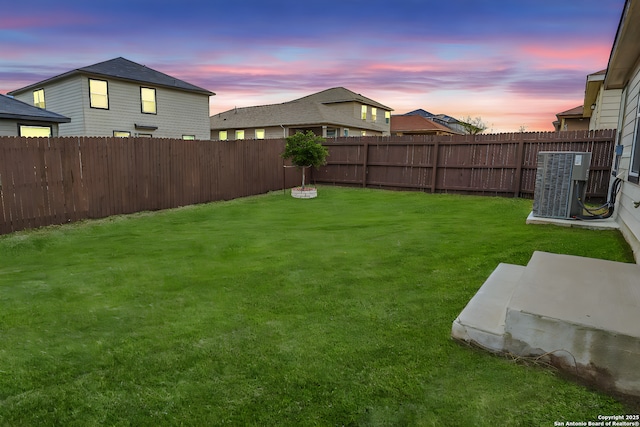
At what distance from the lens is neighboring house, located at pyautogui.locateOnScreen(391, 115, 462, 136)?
37969 mm

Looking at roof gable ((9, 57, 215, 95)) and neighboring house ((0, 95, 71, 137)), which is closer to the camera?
neighboring house ((0, 95, 71, 137))

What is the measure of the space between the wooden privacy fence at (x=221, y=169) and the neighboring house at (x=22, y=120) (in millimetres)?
6344

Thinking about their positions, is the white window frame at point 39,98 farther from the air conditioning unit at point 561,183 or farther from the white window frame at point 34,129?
the air conditioning unit at point 561,183

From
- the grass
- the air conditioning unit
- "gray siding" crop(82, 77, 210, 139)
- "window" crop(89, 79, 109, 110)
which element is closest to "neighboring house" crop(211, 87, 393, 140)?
"gray siding" crop(82, 77, 210, 139)

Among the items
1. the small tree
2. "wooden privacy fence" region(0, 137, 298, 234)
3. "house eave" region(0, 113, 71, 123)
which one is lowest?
"wooden privacy fence" region(0, 137, 298, 234)

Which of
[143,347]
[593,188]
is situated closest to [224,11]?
[593,188]

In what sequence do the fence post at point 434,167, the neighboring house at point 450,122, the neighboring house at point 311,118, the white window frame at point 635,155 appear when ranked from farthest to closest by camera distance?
the neighboring house at point 450,122 → the neighboring house at point 311,118 → the fence post at point 434,167 → the white window frame at point 635,155

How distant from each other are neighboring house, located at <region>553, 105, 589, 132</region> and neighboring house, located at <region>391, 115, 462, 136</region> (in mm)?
14942

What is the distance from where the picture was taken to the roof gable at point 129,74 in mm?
16688

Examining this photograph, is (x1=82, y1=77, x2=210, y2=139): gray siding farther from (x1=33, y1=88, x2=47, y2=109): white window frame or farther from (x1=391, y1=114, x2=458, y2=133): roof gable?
(x1=391, y1=114, x2=458, y2=133): roof gable

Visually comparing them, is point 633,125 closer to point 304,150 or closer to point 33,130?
point 304,150

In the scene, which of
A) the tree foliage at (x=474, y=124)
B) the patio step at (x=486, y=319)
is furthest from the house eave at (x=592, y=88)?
the tree foliage at (x=474, y=124)

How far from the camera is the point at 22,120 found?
1248cm

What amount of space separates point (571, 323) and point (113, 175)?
898 cm
